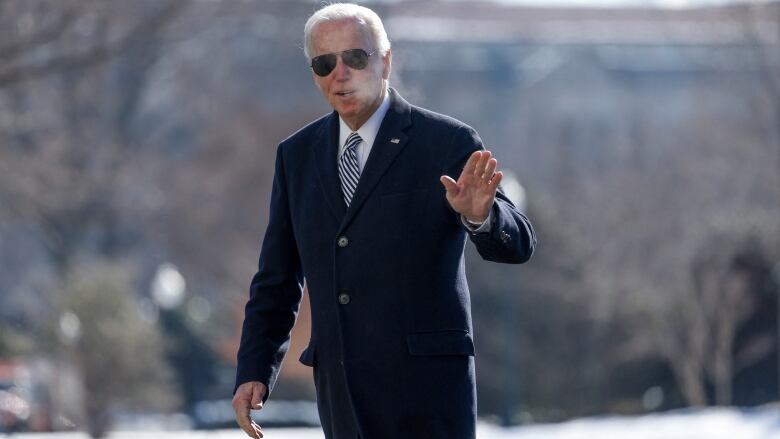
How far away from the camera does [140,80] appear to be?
4681cm

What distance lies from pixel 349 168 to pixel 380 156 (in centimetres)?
14

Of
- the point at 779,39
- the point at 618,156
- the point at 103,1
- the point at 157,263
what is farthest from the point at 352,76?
the point at 618,156

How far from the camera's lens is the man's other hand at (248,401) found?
5156mm

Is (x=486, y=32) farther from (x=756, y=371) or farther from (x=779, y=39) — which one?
(x=756, y=371)

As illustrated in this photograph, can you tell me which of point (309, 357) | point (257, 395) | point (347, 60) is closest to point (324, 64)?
point (347, 60)

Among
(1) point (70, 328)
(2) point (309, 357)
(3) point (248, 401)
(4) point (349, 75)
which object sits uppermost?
(4) point (349, 75)

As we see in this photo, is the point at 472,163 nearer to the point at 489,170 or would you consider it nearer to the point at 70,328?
the point at 489,170

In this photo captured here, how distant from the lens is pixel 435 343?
16.0 ft

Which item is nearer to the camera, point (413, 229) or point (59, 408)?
point (413, 229)

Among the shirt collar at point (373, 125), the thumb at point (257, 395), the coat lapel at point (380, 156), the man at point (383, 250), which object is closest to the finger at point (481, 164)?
the man at point (383, 250)

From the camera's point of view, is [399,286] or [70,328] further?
[70,328]

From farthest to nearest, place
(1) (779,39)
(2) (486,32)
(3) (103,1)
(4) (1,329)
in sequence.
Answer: (2) (486,32)
(4) (1,329)
(1) (779,39)
(3) (103,1)

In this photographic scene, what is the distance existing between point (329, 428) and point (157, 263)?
165 ft

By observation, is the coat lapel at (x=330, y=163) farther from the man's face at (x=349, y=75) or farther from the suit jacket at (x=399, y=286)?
the man's face at (x=349, y=75)
